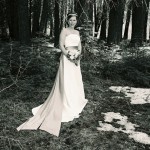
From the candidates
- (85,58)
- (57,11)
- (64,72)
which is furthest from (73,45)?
(57,11)

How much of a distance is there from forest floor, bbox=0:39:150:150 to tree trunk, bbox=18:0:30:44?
3249mm

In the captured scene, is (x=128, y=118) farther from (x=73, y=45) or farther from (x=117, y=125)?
(x=73, y=45)

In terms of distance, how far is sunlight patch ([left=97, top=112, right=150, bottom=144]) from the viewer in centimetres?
544

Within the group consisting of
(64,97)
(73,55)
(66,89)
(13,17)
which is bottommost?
(64,97)

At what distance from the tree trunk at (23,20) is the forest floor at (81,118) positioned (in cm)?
325

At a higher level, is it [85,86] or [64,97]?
[64,97]

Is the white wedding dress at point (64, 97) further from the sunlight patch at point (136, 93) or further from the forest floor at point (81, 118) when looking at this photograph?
the sunlight patch at point (136, 93)

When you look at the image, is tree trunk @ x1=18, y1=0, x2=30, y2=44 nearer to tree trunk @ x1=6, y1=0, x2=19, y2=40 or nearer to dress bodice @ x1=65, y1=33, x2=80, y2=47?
tree trunk @ x1=6, y1=0, x2=19, y2=40

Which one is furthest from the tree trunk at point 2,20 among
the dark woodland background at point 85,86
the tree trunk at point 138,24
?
the tree trunk at point 138,24

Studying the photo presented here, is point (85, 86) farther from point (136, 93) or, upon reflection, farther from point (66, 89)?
point (66, 89)

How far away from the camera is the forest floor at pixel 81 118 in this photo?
16.7 ft

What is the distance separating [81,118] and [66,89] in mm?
816

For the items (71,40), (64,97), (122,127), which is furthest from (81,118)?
(71,40)

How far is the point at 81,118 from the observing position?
21.0ft
